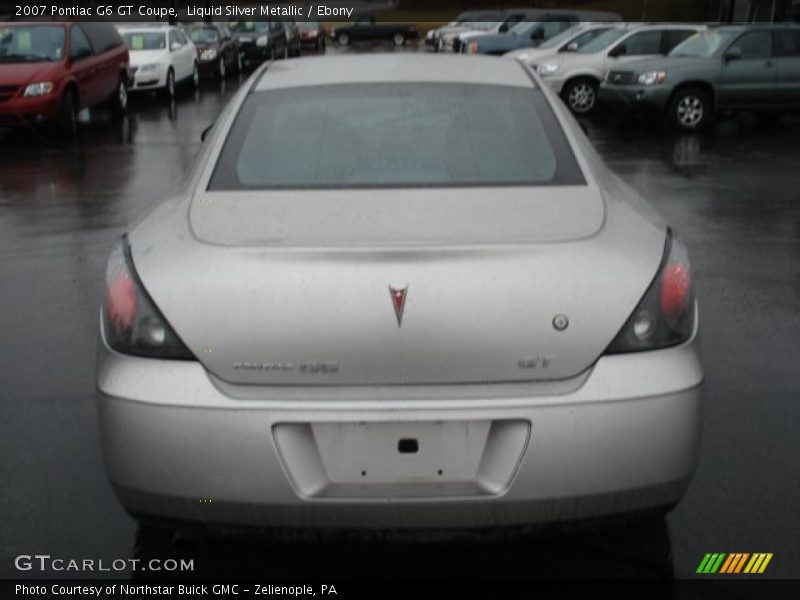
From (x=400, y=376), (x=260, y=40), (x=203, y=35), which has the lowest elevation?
(x=260, y=40)

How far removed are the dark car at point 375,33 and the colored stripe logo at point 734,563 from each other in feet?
178

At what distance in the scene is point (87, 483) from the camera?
13.4 ft

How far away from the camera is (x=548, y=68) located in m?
18.4

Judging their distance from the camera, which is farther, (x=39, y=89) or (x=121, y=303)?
(x=39, y=89)

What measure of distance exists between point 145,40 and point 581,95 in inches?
386

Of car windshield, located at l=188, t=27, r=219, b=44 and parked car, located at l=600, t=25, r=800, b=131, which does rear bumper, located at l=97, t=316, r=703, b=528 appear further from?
car windshield, located at l=188, t=27, r=219, b=44

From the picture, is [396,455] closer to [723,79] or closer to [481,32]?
[723,79]

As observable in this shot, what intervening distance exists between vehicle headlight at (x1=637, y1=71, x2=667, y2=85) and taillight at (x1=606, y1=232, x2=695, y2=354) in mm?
13619

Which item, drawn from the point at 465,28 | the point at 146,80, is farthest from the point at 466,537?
the point at 465,28

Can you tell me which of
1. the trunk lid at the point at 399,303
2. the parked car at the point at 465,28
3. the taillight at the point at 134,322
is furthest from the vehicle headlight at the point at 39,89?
the parked car at the point at 465,28

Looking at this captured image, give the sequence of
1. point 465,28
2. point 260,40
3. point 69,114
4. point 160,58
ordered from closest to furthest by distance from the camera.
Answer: point 69,114 → point 160,58 → point 260,40 → point 465,28

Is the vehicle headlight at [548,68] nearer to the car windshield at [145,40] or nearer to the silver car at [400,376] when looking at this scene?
the car windshield at [145,40]

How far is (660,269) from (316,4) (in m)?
67.4

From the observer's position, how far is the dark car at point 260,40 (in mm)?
34562
